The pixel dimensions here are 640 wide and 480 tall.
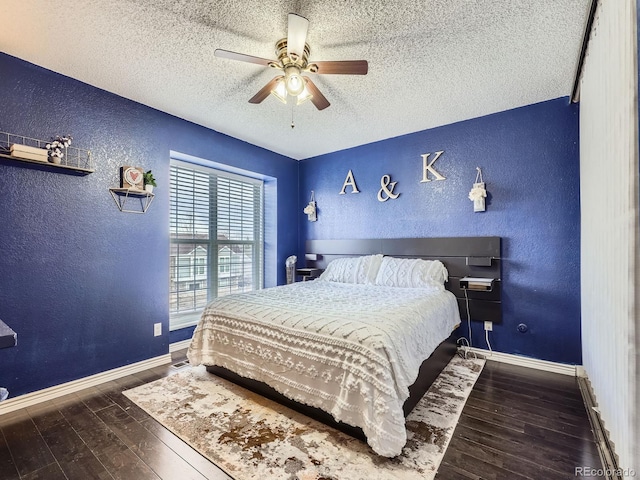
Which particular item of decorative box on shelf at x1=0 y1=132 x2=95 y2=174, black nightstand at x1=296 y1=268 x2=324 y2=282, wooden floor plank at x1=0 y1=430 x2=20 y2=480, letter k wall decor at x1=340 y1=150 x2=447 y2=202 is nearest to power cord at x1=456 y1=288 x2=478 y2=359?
letter k wall decor at x1=340 y1=150 x2=447 y2=202

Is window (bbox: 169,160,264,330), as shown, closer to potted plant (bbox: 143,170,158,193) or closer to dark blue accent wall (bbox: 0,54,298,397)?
dark blue accent wall (bbox: 0,54,298,397)

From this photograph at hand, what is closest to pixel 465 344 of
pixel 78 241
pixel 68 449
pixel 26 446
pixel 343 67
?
pixel 343 67

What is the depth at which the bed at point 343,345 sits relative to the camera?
163cm

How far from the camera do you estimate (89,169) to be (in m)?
2.58

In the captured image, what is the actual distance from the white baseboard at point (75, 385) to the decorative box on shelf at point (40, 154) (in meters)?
1.81

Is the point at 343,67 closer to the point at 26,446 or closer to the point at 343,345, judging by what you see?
the point at 343,345

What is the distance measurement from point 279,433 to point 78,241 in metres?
2.34

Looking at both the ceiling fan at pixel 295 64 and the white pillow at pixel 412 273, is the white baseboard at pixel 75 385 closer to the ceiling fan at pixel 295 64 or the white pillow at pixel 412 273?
the white pillow at pixel 412 273

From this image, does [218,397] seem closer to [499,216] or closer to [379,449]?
[379,449]

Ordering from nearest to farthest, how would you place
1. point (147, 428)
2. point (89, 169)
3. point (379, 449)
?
point (379, 449)
point (147, 428)
point (89, 169)

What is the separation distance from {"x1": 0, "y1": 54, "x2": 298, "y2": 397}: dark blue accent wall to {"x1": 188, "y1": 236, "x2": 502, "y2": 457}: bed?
85 cm

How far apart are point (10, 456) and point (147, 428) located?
0.69 m

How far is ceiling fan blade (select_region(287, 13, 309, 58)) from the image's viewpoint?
5.45ft

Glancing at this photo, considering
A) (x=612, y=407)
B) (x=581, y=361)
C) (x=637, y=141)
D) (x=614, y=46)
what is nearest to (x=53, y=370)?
(x=612, y=407)
